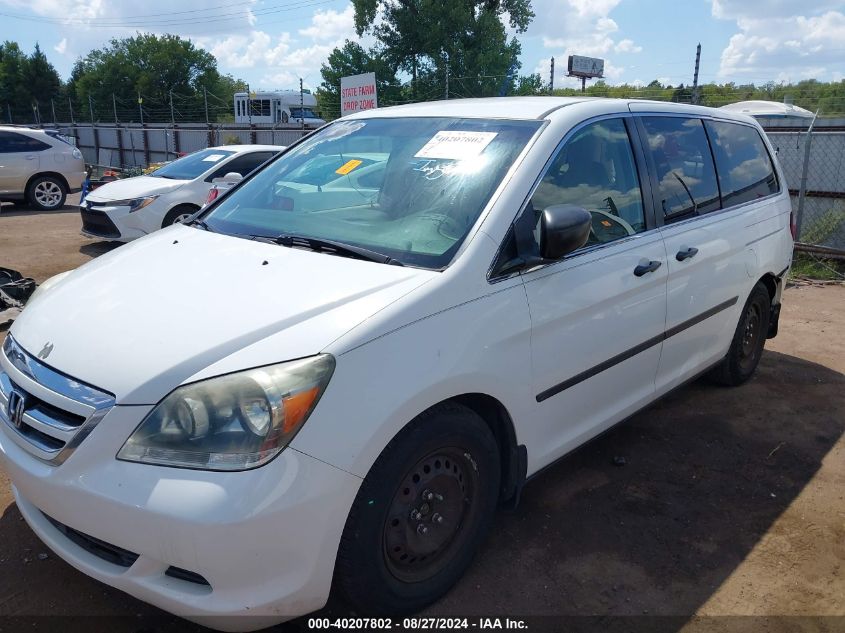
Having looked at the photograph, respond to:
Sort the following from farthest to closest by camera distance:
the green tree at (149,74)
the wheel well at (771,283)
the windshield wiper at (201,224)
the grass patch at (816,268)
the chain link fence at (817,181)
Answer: the green tree at (149,74)
the chain link fence at (817,181)
the grass patch at (816,268)
the wheel well at (771,283)
the windshield wiper at (201,224)

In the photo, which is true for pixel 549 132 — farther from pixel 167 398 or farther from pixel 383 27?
pixel 383 27

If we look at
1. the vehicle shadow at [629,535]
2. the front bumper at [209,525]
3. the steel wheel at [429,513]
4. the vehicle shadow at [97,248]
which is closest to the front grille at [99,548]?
the front bumper at [209,525]

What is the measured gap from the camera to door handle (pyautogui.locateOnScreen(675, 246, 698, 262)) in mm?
→ 3465

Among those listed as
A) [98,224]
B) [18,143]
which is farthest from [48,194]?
[98,224]

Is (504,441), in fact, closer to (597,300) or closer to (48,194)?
(597,300)

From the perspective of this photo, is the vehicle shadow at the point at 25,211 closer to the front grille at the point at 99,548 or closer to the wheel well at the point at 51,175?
the wheel well at the point at 51,175

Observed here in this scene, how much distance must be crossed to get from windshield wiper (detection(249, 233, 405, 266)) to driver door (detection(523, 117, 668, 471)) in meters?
0.56

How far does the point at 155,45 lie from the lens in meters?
66.5

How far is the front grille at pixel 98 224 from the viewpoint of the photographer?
938 centimetres

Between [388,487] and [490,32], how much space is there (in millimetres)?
35131

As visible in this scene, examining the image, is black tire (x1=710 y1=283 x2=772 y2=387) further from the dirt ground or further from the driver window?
the driver window

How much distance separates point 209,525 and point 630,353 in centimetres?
212

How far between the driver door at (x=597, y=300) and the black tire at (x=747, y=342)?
1.36 m

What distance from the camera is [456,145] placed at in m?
2.99
